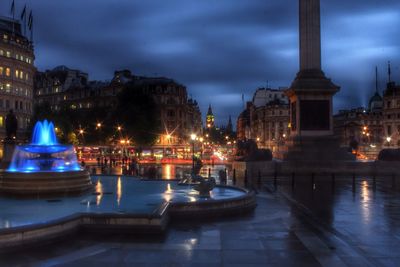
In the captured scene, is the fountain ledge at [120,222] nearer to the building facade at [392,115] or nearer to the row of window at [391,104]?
the building facade at [392,115]

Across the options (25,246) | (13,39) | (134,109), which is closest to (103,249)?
(25,246)

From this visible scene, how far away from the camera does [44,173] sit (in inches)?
784

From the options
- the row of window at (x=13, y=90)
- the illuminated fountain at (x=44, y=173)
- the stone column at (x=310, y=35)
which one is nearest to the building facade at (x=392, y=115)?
the stone column at (x=310, y=35)

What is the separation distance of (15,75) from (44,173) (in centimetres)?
8081

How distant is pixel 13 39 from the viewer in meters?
94.4

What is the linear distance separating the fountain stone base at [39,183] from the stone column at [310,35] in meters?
26.3

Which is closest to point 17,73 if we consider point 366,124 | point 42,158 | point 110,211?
point 42,158

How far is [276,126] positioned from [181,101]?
38.8 metres

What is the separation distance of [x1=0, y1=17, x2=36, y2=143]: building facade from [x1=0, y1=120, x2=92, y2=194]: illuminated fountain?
68.2 m

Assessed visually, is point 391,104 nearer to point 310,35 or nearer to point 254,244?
point 310,35

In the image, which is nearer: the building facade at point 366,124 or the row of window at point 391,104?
the row of window at point 391,104

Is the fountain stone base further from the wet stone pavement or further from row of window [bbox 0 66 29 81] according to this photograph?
row of window [bbox 0 66 29 81]

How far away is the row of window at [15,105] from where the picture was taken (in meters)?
90.4

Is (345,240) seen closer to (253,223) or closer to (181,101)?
(253,223)
